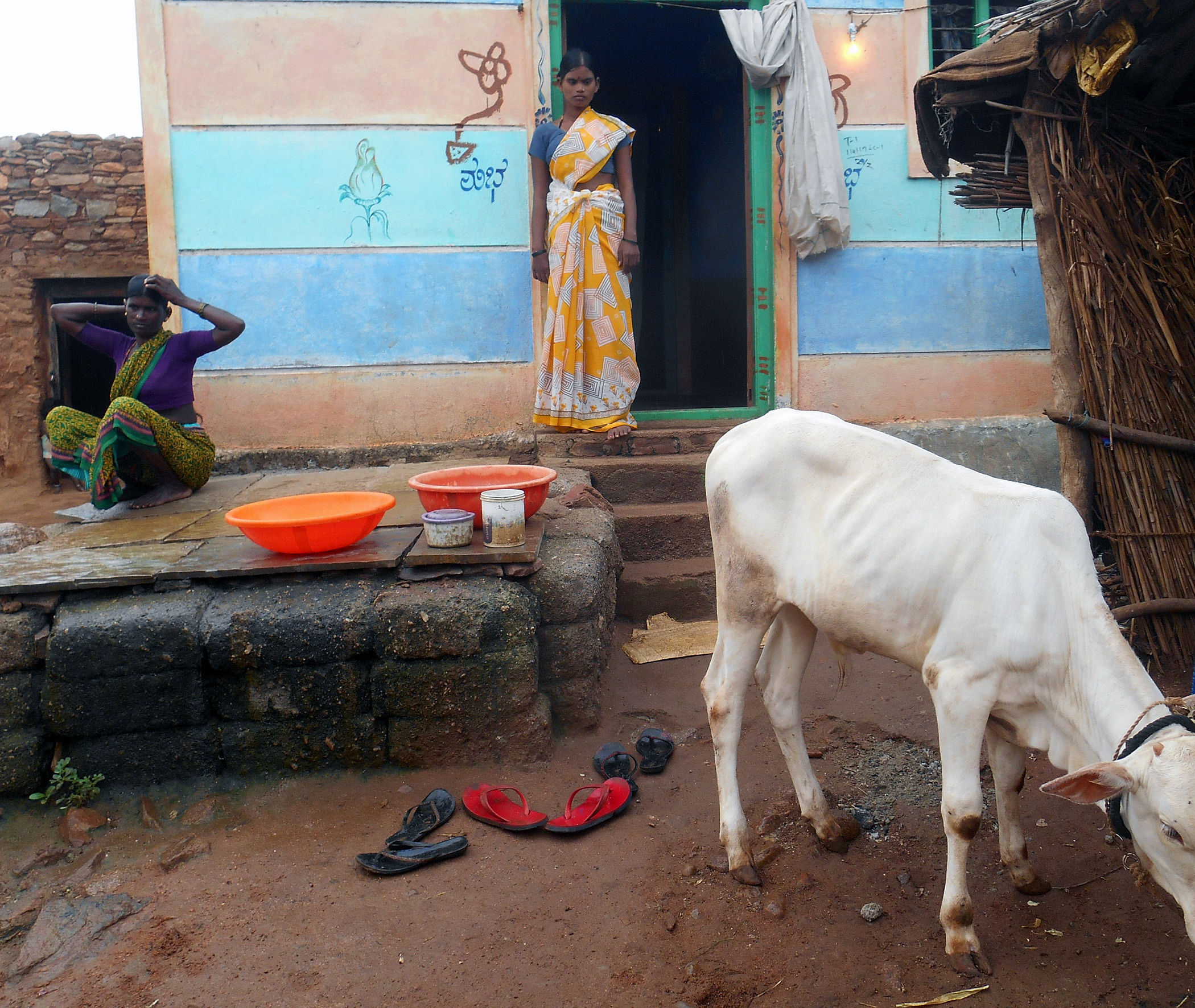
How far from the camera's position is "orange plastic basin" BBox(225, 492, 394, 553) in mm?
3465

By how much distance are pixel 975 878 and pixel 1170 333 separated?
2592 mm

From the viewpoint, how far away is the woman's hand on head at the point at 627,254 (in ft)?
19.0

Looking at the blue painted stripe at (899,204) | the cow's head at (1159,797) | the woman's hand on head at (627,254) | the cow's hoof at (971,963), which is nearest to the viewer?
the cow's head at (1159,797)

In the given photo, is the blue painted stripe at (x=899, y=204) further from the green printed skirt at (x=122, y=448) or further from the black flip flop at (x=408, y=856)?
the black flip flop at (x=408, y=856)

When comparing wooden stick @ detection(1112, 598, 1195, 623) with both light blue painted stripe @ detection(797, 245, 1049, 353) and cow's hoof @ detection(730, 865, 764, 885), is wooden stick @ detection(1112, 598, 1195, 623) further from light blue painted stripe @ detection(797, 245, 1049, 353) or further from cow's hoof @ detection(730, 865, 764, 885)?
light blue painted stripe @ detection(797, 245, 1049, 353)

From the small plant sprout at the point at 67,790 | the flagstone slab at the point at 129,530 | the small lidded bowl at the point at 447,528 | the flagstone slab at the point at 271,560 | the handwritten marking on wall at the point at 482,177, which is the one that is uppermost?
the handwritten marking on wall at the point at 482,177

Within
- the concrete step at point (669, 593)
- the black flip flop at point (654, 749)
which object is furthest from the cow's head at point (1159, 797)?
the concrete step at point (669, 593)

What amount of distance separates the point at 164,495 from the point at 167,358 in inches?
29.4

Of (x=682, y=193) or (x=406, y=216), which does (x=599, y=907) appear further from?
(x=682, y=193)

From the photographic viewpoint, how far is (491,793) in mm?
3223

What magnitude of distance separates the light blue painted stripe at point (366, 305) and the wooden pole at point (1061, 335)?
10.8ft

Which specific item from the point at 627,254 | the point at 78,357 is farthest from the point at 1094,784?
the point at 78,357

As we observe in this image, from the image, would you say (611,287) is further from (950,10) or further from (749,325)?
(950,10)

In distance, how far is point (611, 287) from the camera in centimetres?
575
